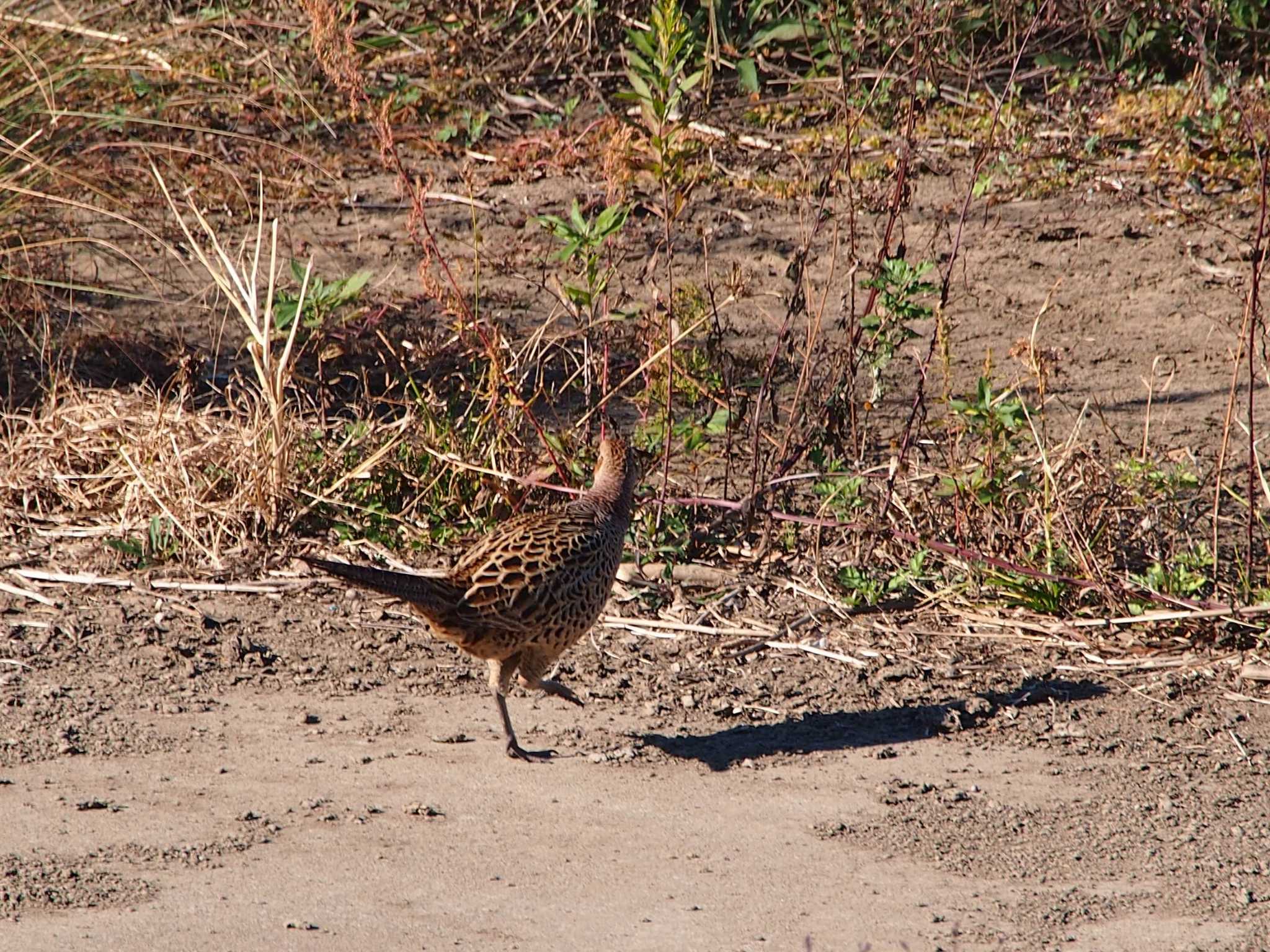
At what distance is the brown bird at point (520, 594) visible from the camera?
5055 millimetres

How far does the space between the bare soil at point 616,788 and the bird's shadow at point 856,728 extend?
0.01 m

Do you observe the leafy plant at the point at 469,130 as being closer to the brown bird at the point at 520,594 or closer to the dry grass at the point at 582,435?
the dry grass at the point at 582,435

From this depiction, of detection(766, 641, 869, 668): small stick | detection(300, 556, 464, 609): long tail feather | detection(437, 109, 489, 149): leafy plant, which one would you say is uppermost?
detection(437, 109, 489, 149): leafy plant

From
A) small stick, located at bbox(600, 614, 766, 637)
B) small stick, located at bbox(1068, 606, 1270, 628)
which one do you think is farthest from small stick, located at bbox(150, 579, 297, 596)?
small stick, located at bbox(1068, 606, 1270, 628)

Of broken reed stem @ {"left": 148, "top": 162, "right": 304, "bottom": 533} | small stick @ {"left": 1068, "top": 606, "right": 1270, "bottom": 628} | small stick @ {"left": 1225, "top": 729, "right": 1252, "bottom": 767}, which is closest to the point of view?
small stick @ {"left": 1225, "top": 729, "right": 1252, "bottom": 767}

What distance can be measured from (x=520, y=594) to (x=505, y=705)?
356 mm

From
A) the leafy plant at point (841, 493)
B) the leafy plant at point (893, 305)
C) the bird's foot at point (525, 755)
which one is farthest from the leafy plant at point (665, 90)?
the bird's foot at point (525, 755)

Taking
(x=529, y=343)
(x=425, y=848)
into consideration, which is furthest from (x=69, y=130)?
(x=425, y=848)

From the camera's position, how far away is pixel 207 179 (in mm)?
9617

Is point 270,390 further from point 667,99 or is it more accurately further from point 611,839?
point 611,839

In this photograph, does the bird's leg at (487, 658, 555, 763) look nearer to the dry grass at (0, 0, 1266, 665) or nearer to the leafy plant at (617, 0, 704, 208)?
the dry grass at (0, 0, 1266, 665)

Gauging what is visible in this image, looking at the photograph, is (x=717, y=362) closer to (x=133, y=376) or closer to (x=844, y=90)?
(x=844, y=90)

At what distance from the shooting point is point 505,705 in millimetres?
5156

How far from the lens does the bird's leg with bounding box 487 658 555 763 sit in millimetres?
5035
